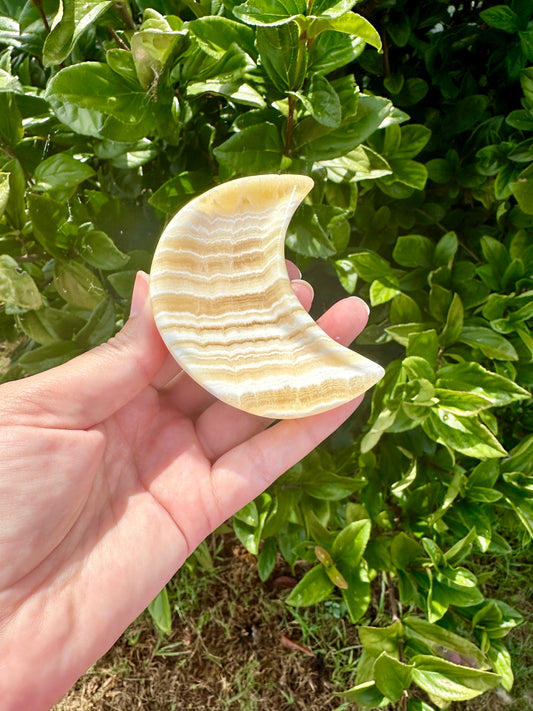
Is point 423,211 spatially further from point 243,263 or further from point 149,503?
point 149,503

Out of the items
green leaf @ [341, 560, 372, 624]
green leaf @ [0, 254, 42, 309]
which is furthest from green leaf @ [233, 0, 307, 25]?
green leaf @ [341, 560, 372, 624]

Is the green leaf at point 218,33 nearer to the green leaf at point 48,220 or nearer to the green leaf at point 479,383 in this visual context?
the green leaf at point 48,220

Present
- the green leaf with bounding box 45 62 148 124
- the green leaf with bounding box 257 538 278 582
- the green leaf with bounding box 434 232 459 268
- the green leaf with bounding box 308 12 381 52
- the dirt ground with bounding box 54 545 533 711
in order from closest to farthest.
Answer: the green leaf with bounding box 308 12 381 52 < the green leaf with bounding box 45 62 148 124 < the green leaf with bounding box 434 232 459 268 < the green leaf with bounding box 257 538 278 582 < the dirt ground with bounding box 54 545 533 711

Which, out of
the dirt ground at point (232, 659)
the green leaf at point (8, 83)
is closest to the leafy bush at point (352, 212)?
the green leaf at point (8, 83)

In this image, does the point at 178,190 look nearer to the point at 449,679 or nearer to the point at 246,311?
the point at 246,311

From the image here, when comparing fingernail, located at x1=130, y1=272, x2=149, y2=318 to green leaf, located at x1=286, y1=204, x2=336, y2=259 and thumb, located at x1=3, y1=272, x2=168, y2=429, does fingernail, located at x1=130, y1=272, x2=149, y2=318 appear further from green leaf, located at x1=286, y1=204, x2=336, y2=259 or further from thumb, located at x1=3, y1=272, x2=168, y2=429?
green leaf, located at x1=286, y1=204, x2=336, y2=259

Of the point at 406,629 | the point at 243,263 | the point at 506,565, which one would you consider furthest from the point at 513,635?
the point at 243,263

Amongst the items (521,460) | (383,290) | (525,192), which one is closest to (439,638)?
(521,460)

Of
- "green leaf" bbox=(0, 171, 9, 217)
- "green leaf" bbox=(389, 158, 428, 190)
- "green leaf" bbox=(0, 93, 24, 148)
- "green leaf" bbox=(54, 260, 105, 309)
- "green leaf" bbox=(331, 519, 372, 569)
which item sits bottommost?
"green leaf" bbox=(331, 519, 372, 569)
